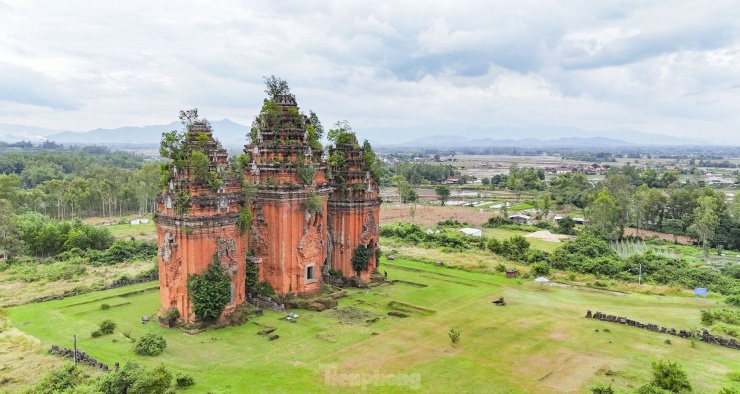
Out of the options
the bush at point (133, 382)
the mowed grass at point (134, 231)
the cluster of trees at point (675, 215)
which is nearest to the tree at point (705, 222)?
the cluster of trees at point (675, 215)

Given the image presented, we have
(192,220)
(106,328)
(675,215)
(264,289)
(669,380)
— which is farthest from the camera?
(675,215)

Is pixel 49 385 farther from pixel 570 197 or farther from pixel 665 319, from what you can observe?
pixel 570 197

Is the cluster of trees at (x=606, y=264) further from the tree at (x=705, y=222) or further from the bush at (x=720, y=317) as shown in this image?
the tree at (x=705, y=222)

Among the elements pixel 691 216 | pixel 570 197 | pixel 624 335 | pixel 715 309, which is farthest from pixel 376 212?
pixel 570 197

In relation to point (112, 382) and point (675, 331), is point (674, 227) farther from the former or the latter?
point (112, 382)

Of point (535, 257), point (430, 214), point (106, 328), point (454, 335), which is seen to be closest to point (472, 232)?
point (535, 257)

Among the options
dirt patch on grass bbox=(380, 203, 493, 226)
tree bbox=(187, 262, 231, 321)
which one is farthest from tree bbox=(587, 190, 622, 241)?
tree bbox=(187, 262, 231, 321)

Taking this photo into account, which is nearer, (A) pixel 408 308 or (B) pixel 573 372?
(B) pixel 573 372
